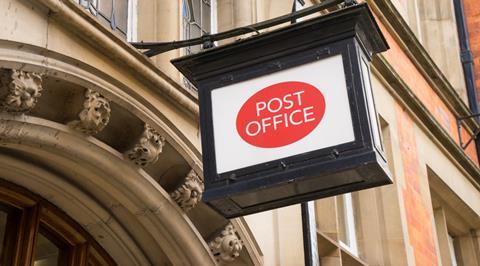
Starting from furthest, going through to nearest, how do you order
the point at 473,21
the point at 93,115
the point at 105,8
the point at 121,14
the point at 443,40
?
1. the point at 473,21
2. the point at 443,40
3. the point at 121,14
4. the point at 105,8
5. the point at 93,115

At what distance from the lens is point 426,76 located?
407 inches

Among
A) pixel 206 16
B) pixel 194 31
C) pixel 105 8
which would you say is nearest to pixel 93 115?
pixel 105 8

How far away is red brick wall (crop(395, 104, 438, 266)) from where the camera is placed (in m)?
8.03

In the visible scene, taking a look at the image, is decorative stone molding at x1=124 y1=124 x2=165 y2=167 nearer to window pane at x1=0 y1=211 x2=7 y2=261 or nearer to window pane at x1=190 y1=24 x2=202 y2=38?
window pane at x1=0 y1=211 x2=7 y2=261

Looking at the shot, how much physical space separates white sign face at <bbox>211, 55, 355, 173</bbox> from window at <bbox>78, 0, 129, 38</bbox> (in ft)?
4.31

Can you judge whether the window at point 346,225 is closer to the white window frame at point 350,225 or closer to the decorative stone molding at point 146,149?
the white window frame at point 350,225

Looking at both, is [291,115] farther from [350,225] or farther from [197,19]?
[350,225]

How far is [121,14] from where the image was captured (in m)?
5.15

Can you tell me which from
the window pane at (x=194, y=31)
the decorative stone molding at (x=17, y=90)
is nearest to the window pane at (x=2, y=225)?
the decorative stone molding at (x=17, y=90)

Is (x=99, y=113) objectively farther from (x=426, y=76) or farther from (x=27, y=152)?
(x=426, y=76)

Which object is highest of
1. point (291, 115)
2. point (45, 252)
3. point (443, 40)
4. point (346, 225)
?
point (443, 40)

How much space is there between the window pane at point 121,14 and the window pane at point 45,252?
1305 millimetres

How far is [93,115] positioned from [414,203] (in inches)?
191

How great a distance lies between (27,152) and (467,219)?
704 cm
